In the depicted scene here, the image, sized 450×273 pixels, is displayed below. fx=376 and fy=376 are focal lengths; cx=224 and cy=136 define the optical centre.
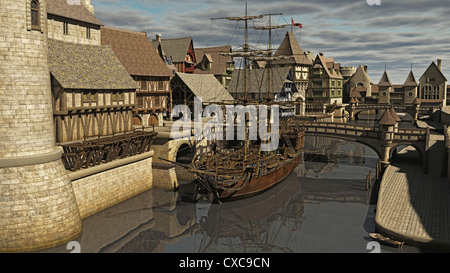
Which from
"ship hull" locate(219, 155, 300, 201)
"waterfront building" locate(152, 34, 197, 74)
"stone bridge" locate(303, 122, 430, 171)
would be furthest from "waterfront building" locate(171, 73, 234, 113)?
"stone bridge" locate(303, 122, 430, 171)

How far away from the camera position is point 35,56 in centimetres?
2056

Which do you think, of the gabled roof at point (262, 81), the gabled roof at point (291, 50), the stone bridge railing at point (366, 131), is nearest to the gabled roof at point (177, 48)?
the gabled roof at point (262, 81)

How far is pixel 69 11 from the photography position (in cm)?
3203

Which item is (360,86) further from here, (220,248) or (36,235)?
(36,235)

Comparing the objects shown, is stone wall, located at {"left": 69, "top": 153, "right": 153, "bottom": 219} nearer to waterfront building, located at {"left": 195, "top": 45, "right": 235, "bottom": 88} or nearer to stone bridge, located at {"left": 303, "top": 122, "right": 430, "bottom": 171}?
stone bridge, located at {"left": 303, "top": 122, "right": 430, "bottom": 171}

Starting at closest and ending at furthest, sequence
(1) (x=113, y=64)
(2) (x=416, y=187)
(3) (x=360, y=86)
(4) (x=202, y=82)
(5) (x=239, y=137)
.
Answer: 1. (2) (x=416, y=187)
2. (1) (x=113, y=64)
3. (5) (x=239, y=137)
4. (4) (x=202, y=82)
5. (3) (x=360, y=86)

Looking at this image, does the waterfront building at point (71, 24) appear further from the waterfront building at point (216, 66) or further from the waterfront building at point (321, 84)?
the waterfront building at point (321, 84)

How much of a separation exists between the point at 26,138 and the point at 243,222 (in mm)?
15408

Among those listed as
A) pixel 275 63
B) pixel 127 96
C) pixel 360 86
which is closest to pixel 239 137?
pixel 127 96

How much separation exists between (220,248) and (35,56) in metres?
15.4

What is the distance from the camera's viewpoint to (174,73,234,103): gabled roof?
4784 cm

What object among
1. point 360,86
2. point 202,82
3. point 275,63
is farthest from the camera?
point 360,86

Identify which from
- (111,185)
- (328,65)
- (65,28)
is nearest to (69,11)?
(65,28)

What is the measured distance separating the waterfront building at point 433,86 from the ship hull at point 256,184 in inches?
2739
